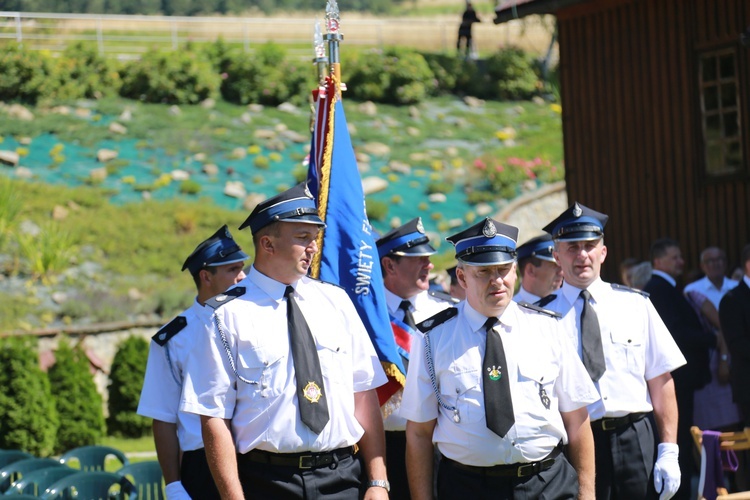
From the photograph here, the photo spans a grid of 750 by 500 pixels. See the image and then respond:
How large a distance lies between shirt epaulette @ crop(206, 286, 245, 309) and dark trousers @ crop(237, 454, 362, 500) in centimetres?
63

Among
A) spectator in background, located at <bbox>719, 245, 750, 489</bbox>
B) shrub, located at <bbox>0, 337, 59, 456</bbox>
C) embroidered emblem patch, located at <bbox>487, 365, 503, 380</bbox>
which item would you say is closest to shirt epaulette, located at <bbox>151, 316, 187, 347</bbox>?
embroidered emblem patch, located at <bbox>487, 365, 503, 380</bbox>

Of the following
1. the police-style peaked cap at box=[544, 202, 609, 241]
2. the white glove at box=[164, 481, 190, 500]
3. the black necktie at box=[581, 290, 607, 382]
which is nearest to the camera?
the white glove at box=[164, 481, 190, 500]

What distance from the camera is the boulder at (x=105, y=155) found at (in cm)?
2300

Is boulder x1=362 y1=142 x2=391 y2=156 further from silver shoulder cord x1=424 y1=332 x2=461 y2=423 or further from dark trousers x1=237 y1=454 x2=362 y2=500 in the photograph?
dark trousers x1=237 y1=454 x2=362 y2=500

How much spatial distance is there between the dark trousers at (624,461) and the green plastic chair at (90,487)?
266cm

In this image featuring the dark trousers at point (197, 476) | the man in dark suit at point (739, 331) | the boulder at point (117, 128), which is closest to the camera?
the dark trousers at point (197, 476)

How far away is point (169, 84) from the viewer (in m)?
26.3

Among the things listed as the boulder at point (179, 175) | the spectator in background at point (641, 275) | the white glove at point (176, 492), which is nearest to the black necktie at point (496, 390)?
the white glove at point (176, 492)

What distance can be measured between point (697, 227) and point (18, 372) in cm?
769

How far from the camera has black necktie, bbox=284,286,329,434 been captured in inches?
A: 167

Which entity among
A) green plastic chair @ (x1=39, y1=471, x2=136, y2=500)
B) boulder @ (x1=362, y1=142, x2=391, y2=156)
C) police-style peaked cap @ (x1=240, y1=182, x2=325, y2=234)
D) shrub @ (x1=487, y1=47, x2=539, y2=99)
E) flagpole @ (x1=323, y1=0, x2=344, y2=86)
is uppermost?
shrub @ (x1=487, y1=47, x2=539, y2=99)

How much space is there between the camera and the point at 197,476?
512 centimetres

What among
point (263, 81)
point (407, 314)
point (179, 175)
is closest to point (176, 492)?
point (407, 314)

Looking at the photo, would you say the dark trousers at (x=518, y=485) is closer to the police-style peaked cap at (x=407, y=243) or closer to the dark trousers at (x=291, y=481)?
the dark trousers at (x=291, y=481)
